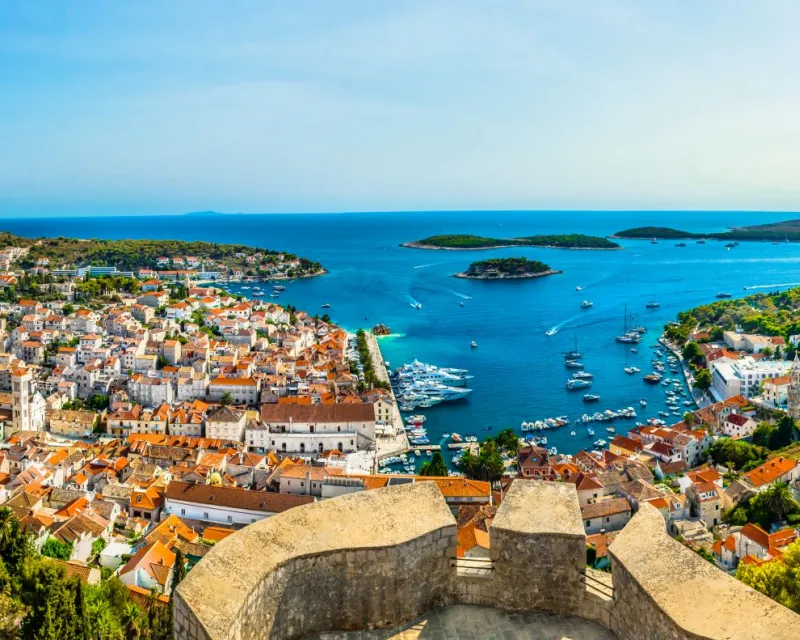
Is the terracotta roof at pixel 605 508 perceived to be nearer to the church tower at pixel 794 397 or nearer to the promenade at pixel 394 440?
the promenade at pixel 394 440

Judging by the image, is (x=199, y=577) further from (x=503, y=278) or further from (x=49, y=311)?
(x=503, y=278)

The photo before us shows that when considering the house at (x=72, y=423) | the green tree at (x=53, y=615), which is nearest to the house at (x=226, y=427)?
the house at (x=72, y=423)

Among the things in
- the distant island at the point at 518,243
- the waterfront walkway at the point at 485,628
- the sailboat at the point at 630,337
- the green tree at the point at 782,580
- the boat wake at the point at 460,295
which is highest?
the waterfront walkway at the point at 485,628

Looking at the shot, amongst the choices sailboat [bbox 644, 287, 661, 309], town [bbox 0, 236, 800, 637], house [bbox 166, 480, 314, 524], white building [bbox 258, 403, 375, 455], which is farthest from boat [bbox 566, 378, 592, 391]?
sailboat [bbox 644, 287, 661, 309]

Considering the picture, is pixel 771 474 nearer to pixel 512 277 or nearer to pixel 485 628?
pixel 485 628

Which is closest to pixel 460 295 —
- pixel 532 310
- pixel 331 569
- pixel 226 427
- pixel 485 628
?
pixel 532 310

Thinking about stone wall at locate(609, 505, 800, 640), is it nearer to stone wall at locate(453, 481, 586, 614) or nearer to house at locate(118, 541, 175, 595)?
stone wall at locate(453, 481, 586, 614)

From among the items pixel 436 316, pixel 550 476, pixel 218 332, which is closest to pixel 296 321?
pixel 218 332
